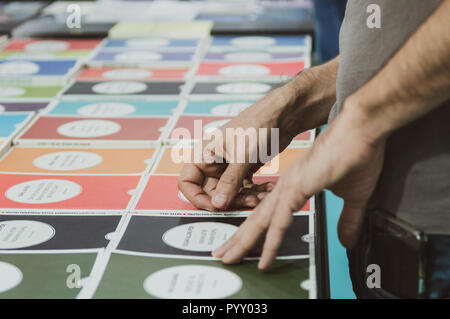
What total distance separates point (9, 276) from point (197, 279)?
31 cm

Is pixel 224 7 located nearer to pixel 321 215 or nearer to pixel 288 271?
pixel 321 215

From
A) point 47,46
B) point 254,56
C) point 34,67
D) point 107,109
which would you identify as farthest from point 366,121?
point 47,46

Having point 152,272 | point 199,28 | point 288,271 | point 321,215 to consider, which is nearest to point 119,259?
point 152,272

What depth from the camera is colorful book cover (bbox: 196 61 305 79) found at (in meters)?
2.25

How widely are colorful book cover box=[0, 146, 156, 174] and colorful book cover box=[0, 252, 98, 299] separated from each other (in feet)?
1.35

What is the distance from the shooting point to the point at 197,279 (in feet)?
3.41

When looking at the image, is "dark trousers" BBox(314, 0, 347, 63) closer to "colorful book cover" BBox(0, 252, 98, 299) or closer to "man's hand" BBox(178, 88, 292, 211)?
"man's hand" BBox(178, 88, 292, 211)

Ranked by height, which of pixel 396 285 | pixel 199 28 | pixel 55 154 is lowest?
pixel 396 285

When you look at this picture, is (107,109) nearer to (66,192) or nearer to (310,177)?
(66,192)

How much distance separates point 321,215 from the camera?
1.31 metres

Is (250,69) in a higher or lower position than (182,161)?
higher

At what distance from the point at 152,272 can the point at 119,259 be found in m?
0.08

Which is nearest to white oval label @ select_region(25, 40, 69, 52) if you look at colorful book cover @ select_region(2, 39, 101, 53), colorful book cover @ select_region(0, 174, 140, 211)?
colorful book cover @ select_region(2, 39, 101, 53)

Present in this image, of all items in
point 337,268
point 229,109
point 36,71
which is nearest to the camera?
point 229,109
